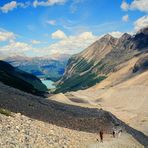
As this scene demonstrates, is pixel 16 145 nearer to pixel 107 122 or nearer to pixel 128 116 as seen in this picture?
pixel 107 122

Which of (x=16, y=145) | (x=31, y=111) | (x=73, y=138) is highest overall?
(x=31, y=111)

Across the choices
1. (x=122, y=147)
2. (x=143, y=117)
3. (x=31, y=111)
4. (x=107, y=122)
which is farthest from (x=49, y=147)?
(x=143, y=117)

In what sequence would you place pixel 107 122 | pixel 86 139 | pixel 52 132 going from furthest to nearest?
1. pixel 107 122
2. pixel 86 139
3. pixel 52 132

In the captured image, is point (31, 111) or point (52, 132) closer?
point (52, 132)

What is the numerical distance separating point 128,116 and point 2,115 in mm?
121281

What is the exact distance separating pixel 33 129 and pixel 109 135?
782 inches

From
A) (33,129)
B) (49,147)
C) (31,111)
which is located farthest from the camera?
(31,111)

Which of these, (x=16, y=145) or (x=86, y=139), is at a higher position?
(x=86, y=139)

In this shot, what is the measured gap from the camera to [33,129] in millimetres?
38969

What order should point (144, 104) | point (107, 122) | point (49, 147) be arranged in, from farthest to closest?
1. point (144, 104)
2. point (107, 122)
3. point (49, 147)

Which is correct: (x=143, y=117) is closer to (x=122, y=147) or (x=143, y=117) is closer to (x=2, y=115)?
(x=122, y=147)

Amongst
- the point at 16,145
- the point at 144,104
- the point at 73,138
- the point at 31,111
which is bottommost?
the point at 16,145

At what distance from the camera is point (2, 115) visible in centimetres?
4016

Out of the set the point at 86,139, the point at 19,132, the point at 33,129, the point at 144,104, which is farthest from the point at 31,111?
the point at 144,104
